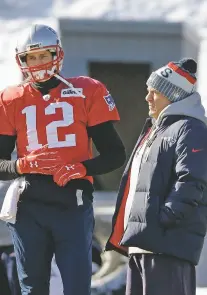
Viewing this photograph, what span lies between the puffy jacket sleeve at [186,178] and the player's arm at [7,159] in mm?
663

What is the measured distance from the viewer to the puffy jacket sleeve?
141 inches

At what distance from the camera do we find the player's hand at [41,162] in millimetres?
3770

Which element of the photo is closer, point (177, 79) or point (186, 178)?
point (186, 178)

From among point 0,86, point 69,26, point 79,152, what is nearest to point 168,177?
point 79,152

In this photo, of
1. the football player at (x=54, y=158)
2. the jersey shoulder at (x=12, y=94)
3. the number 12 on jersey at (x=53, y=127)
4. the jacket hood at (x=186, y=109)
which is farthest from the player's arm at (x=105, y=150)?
the jersey shoulder at (x=12, y=94)

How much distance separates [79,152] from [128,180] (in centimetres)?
23

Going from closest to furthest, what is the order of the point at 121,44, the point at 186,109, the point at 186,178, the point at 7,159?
the point at 186,178, the point at 186,109, the point at 7,159, the point at 121,44

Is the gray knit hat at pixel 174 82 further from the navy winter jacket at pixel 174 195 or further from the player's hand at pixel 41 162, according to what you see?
the player's hand at pixel 41 162

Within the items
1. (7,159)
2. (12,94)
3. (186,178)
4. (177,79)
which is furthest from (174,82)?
(7,159)

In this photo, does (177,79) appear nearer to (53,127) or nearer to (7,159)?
(53,127)

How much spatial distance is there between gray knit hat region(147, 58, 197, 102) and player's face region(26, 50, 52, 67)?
0.43 m

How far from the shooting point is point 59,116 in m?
3.81

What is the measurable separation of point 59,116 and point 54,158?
0.17 metres

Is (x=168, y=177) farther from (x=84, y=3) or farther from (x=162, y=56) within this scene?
(x=84, y=3)
